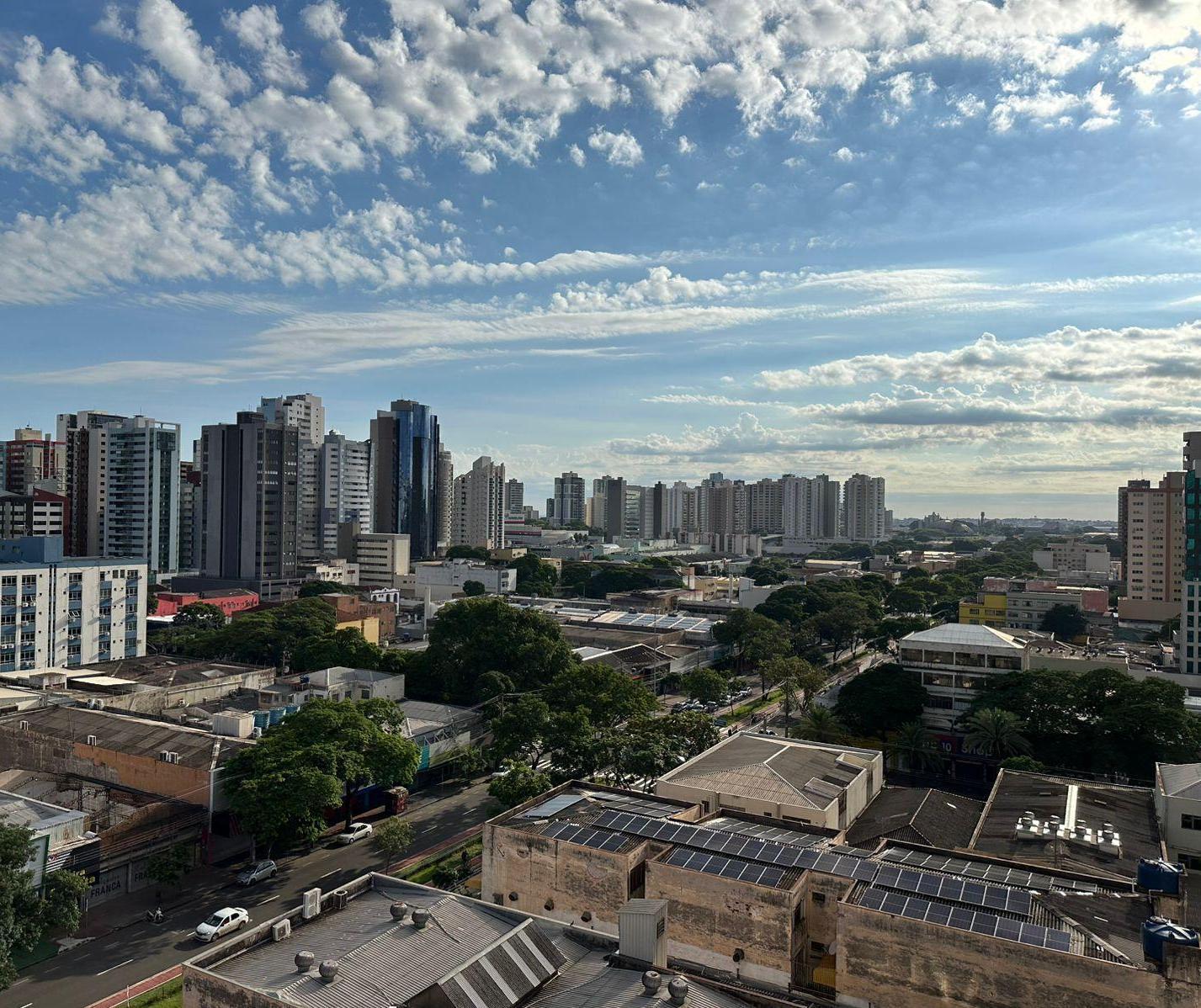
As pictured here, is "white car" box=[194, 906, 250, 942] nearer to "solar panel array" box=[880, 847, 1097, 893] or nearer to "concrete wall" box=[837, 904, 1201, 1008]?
"concrete wall" box=[837, 904, 1201, 1008]

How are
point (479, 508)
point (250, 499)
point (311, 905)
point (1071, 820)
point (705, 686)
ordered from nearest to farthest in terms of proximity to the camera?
point (311, 905)
point (1071, 820)
point (705, 686)
point (250, 499)
point (479, 508)

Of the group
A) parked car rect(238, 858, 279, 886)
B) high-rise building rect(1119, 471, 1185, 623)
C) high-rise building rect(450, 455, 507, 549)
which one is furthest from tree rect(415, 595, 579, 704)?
high-rise building rect(450, 455, 507, 549)

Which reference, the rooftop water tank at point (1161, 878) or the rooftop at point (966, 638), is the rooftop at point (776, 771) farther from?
the rooftop at point (966, 638)

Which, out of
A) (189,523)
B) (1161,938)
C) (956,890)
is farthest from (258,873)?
(189,523)

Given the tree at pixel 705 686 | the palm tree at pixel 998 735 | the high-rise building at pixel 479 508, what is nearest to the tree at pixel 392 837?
the tree at pixel 705 686

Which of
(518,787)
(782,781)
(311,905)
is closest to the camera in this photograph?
(311,905)

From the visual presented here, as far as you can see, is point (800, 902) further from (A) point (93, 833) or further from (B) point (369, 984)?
(A) point (93, 833)

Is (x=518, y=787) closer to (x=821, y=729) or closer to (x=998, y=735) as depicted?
(x=821, y=729)

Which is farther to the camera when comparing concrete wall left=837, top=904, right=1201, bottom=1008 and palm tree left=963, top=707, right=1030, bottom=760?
palm tree left=963, top=707, right=1030, bottom=760
